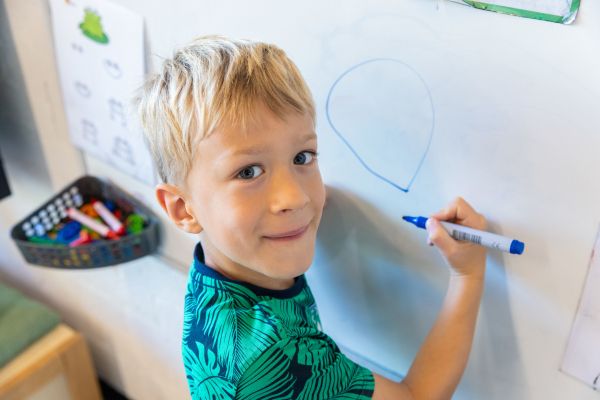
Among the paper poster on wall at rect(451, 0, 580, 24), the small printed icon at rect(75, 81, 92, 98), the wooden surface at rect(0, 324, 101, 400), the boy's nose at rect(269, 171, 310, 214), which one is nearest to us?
the paper poster on wall at rect(451, 0, 580, 24)

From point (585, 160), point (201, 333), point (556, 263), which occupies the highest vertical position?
point (585, 160)

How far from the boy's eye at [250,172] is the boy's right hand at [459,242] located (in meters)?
0.17

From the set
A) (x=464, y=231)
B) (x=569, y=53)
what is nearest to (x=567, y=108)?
(x=569, y=53)

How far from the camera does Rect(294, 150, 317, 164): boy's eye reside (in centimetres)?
59

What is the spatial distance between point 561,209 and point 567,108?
9 centimetres

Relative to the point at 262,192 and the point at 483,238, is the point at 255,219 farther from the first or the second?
the point at 483,238

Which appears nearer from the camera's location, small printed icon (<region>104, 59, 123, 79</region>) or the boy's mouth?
the boy's mouth

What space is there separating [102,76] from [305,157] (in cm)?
45

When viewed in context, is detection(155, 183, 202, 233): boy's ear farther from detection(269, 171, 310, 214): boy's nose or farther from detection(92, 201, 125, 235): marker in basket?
detection(92, 201, 125, 235): marker in basket

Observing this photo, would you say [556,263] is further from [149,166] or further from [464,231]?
[149,166]

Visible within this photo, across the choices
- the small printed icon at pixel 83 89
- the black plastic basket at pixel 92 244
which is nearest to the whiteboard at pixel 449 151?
the small printed icon at pixel 83 89

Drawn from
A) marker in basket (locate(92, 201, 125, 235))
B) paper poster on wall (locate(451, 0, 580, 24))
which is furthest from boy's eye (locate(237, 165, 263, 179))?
marker in basket (locate(92, 201, 125, 235))

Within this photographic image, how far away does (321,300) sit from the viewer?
83cm

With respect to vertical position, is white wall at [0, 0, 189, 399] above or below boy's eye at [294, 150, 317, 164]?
below
